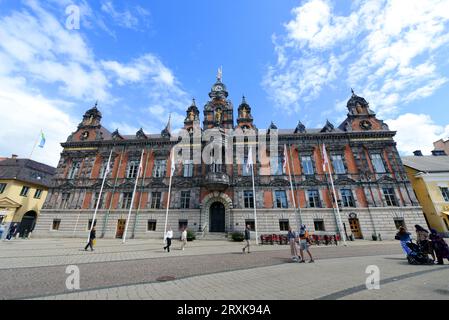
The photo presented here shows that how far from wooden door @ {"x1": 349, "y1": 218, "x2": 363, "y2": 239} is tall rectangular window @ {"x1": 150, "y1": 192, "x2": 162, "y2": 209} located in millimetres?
24889

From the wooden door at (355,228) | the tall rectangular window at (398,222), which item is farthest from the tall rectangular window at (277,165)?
the tall rectangular window at (398,222)

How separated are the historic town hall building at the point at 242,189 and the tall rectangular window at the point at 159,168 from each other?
158mm

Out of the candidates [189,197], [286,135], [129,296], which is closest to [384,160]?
[286,135]

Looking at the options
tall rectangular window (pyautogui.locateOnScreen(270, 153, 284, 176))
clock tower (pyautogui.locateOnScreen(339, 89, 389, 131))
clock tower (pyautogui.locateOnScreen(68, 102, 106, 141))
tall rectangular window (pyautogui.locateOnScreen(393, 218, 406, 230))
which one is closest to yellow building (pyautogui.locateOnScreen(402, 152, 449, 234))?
tall rectangular window (pyautogui.locateOnScreen(393, 218, 406, 230))

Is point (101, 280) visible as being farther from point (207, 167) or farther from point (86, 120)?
point (86, 120)

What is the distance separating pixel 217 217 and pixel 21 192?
1247 inches

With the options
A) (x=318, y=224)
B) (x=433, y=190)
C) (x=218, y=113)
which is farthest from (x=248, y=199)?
(x=433, y=190)

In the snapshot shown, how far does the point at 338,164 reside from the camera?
84.4 feet

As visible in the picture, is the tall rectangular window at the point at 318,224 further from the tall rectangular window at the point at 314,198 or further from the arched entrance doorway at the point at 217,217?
the arched entrance doorway at the point at 217,217

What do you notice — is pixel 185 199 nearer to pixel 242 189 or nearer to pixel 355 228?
pixel 242 189

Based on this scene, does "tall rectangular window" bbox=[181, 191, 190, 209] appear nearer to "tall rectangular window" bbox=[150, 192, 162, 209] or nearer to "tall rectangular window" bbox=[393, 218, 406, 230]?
"tall rectangular window" bbox=[150, 192, 162, 209]

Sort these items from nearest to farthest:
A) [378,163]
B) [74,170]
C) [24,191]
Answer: [378,163] < [74,170] < [24,191]

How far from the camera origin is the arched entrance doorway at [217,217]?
2419 centimetres
